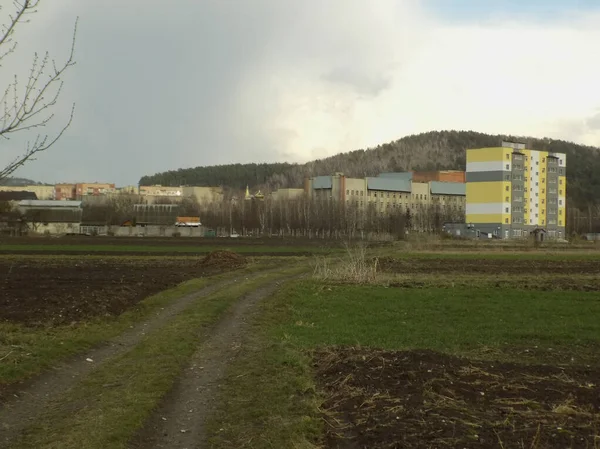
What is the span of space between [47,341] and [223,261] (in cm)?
3166

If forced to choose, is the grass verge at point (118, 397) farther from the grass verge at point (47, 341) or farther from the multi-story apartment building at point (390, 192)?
the multi-story apartment building at point (390, 192)

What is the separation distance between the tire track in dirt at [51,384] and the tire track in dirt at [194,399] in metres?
1.89

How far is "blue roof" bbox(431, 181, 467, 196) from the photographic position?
566ft

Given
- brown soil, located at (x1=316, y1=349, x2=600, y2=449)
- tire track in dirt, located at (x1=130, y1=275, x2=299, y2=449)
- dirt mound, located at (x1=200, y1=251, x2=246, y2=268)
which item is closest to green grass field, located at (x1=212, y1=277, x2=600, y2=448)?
tire track in dirt, located at (x1=130, y1=275, x2=299, y2=449)

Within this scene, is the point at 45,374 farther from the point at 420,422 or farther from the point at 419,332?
the point at 419,332

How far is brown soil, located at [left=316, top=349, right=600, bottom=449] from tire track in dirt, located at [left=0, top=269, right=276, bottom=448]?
4.62 meters

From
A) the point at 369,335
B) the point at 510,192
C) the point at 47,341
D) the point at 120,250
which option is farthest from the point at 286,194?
the point at 47,341

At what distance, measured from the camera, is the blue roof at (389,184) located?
165875mm

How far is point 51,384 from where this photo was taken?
12.3 metres

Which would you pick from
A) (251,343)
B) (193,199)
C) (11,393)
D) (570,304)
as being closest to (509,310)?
(570,304)

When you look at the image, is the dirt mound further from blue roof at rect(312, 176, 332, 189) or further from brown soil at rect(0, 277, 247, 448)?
blue roof at rect(312, 176, 332, 189)

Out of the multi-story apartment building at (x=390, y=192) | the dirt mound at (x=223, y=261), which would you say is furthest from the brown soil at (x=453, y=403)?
the multi-story apartment building at (x=390, y=192)

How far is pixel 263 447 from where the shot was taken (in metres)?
8.12

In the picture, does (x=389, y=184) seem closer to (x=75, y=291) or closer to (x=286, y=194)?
(x=286, y=194)
